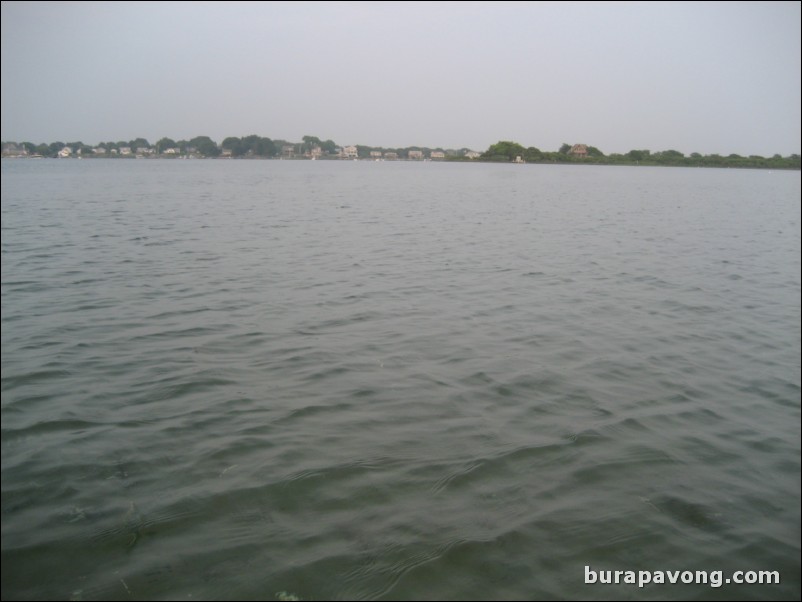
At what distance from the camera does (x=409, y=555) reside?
13.7ft

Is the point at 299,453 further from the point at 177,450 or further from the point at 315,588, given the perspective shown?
the point at 315,588

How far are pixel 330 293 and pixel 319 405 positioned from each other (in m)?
5.89

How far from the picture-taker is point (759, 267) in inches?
683

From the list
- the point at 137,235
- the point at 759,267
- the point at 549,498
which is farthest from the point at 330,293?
the point at 759,267

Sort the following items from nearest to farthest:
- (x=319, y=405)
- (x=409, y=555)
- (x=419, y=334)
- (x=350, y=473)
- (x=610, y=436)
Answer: (x=409, y=555) → (x=350, y=473) → (x=610, y=436) → (x=319, y=405) → (x=419, y=334)

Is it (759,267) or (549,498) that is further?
(759,267)

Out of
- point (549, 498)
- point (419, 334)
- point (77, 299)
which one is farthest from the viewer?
point (77, 299)

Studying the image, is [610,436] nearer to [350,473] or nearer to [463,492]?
[463,492]

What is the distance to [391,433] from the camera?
20.0 ft

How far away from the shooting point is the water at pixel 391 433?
411 centimetres

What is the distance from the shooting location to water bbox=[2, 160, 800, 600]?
411cm

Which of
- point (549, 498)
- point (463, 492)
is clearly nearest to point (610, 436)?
point (549, 498)

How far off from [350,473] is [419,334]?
4.54 m

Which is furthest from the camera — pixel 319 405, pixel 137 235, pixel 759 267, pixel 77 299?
pixel 137 235
